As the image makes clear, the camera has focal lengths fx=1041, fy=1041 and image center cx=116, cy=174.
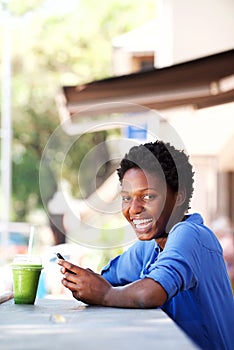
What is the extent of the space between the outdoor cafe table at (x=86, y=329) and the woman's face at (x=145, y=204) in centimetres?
39

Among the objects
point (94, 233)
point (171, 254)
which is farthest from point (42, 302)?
point (94, 233)

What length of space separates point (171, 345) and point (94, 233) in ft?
10.8

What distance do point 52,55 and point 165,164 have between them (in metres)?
24.4

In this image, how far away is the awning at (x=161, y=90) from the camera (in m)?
7.25

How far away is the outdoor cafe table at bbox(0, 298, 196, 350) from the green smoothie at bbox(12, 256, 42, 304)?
0.40 feet

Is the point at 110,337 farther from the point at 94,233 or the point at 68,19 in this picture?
the point at 68,19

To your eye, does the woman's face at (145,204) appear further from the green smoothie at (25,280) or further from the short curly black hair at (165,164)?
the green smoothie at (25,280)

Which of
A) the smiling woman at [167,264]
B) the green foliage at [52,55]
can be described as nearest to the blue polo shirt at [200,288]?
the smiling woman at [167,264]

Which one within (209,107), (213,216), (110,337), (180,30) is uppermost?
(180,30)

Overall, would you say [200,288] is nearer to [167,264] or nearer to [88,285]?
[167,264]

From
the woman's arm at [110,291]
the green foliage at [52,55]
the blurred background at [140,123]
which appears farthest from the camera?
the green foliage at [52,55]

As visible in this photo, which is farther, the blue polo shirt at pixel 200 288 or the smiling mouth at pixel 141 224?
the smiling mouth at pixel 141 224

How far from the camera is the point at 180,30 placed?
11141mm

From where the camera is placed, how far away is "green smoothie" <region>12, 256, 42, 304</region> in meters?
3.75
